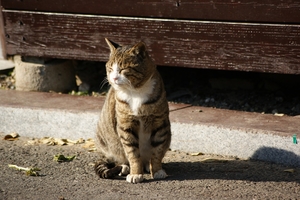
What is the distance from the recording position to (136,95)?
4.55 meters

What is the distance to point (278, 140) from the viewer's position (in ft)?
16.3

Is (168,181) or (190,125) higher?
(190,125)

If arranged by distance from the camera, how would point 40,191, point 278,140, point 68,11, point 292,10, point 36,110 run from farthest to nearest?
point 68,11, point 36,110, point 292,10, point 278,140, point 40,191

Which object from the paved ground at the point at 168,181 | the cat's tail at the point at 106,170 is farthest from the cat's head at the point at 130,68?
the paved ground at the point at 168,181

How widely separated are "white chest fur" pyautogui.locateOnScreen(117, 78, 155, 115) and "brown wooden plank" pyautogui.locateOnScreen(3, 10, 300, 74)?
1.39 metres

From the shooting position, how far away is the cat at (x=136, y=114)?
448 cm

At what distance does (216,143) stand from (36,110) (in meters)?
1.89

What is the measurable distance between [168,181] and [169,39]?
6.03ft

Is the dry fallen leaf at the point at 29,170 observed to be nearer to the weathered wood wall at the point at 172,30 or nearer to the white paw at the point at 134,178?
the white paw at the point at 134,178

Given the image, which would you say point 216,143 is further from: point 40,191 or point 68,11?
point 68,11

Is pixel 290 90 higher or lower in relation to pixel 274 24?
lower

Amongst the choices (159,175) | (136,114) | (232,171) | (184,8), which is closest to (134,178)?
(159,175)

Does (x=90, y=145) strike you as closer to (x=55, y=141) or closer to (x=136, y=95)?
(x=55, y=141)

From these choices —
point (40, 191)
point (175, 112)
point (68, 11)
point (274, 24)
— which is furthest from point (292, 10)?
point (40, 191)
